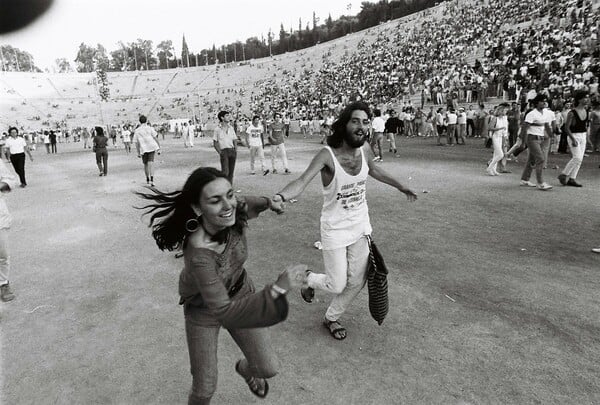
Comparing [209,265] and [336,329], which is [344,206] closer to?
[336,329]

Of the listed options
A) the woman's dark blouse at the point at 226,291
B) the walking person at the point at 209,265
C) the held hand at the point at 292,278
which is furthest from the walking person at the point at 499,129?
the held hand at the point at 292,278

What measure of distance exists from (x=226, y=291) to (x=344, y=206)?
1.54 m

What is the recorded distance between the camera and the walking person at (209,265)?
2.00m

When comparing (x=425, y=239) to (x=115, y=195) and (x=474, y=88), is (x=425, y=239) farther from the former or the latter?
(x=474, y=88)

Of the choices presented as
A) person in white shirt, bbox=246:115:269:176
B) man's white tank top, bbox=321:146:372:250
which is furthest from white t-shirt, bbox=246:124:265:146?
man's white tank top, bbox=321:146:372:250

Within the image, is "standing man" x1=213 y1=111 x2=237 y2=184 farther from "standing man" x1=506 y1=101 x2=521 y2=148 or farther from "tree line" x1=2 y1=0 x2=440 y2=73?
"tree line" x1=2 y1=0 x2=440 y2=73

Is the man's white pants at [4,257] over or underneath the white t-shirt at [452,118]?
underneath

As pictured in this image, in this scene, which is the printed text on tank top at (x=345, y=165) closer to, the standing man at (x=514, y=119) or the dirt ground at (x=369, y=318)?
the dirt ground at (x=369, y=318)

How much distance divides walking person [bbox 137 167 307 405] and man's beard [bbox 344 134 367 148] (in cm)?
118

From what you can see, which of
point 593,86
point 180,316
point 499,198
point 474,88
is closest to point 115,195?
point 180,316

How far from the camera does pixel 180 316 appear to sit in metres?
4.05

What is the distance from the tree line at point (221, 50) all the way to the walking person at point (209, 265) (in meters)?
77.1

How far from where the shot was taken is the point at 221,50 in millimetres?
101562

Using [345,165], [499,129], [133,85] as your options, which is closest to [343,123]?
[345,165]
